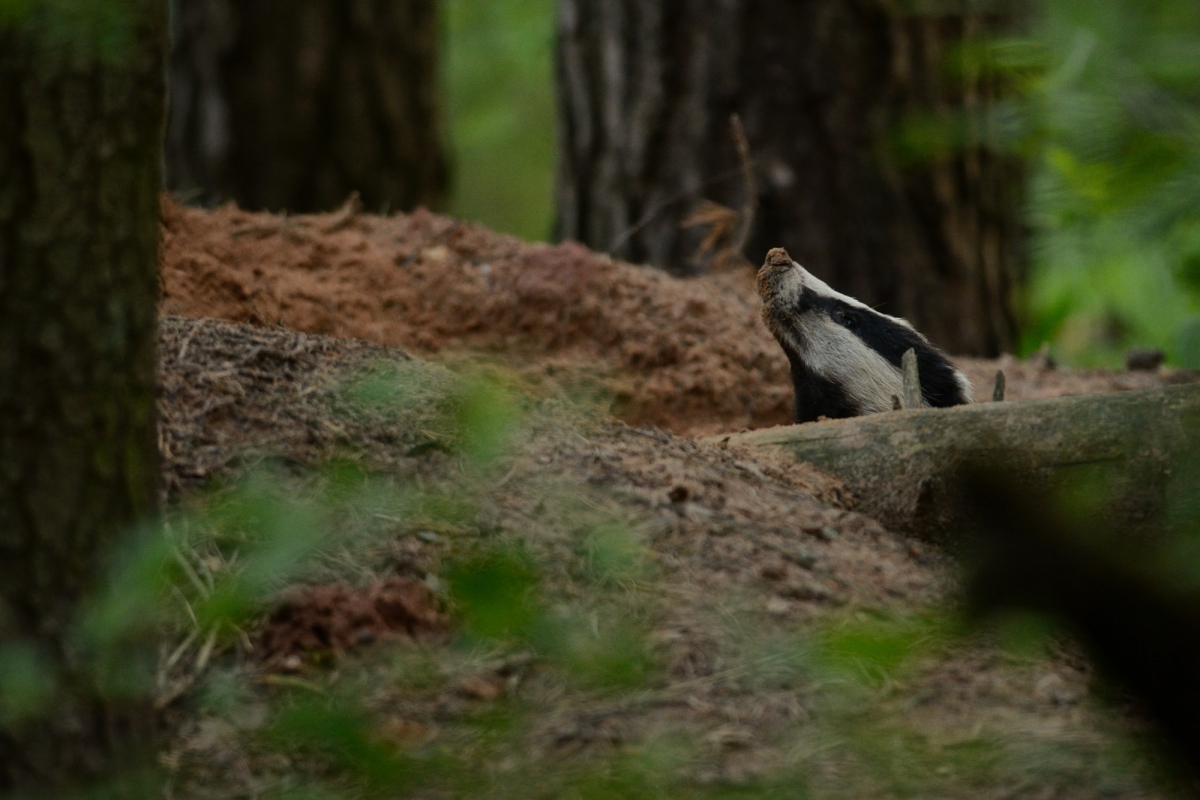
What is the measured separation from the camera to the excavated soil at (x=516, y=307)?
480 centimetres

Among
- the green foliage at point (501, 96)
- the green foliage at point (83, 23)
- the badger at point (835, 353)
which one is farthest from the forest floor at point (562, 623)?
the green foliage at point (501, 96)

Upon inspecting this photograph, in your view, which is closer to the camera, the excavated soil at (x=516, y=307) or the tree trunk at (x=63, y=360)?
the tree trunk at (x=63, y=360)

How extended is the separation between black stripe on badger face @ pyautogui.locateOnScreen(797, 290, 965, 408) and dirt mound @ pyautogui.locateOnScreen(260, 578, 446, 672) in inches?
95.8

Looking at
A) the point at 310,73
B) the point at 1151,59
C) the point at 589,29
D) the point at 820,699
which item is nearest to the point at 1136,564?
the point at 1151,59

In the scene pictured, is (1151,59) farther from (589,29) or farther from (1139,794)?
(589,29)

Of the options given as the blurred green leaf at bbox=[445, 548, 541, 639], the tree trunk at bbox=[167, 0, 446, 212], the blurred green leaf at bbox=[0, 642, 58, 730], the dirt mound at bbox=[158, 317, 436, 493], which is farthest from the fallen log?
the tree trunk at bbox=[167, 0, 446, 212]

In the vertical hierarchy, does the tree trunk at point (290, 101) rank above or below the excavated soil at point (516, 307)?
above

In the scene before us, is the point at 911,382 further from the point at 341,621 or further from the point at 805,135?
the point at 805,135

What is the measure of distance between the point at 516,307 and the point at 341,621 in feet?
8.72

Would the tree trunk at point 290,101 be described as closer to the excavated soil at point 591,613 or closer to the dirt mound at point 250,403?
the dirt mound at point 250,403

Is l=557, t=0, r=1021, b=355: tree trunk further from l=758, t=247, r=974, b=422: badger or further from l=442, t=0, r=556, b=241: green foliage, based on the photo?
l=442, t=0, r=556, b=241: green foliage

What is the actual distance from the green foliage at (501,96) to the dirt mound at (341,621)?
8.93 m

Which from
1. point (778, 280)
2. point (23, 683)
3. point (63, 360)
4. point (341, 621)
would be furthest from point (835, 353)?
point (23, 683)

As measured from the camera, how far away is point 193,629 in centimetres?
249
